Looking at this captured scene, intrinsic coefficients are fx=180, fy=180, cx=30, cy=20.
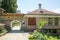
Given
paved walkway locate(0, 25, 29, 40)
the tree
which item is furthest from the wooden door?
the tree

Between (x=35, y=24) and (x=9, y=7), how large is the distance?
2259 cm

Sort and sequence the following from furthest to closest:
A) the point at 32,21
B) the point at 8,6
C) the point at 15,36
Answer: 1. the point at 8,6
2. the point at 32,21
3. the point at 15,36

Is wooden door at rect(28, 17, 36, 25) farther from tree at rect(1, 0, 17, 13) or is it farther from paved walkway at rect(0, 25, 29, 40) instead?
tree at rect(1, 0, 17, 13)

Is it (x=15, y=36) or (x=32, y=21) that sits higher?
(x=32, y=21)

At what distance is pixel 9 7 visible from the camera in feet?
196

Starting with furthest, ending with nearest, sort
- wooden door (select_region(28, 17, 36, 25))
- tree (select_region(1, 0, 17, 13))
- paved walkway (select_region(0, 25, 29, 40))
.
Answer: tree (select_region(1, 0, 17, 13)) → wooden door (select_region(28, 17, 36, 25)) → paved walkway (select_region(0, 25, 29, 40))

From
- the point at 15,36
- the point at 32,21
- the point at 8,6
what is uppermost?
the point at 8,6

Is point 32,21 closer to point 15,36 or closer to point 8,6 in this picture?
point 15,36

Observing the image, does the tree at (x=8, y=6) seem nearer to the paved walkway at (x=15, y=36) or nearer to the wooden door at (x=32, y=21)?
the wooden door at (x=32, y=21)

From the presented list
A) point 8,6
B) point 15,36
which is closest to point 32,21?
point 15,36

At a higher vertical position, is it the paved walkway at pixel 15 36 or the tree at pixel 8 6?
the tree at pixel 8 6

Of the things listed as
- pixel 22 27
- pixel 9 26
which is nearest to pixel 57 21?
pixel 22 27

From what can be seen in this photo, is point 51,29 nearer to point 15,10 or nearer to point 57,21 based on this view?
point 57,21

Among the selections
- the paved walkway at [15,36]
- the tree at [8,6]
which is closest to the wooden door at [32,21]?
the paved walkway at [15,36]
